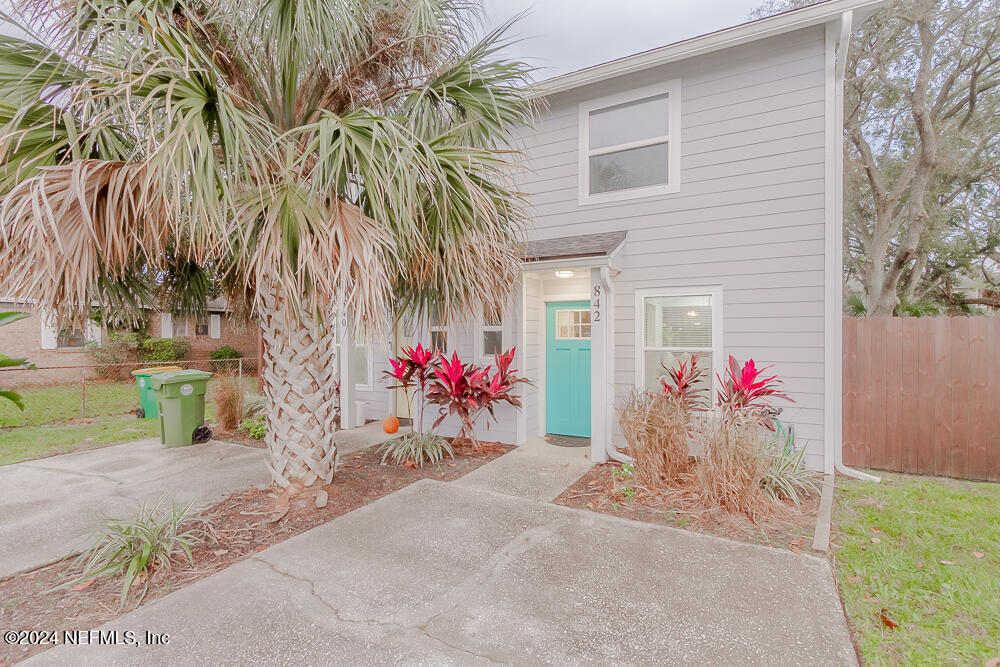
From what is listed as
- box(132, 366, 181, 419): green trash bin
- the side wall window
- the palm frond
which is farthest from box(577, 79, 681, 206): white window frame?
box(132, 366, 181, 419): green trash bin

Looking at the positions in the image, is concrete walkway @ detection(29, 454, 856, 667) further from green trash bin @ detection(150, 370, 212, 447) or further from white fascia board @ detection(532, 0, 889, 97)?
green trash bin @ detection(150, 370, 212, 447)

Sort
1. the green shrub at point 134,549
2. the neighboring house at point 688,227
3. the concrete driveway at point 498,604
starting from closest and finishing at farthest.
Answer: the concrete driveway at point 498,604
the green shrub at point 134,549
the neighboring house at point 688,227

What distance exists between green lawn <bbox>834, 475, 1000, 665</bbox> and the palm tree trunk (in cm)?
408

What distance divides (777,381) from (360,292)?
4.57m

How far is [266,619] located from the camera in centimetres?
255

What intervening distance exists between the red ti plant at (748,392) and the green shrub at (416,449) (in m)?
3.26

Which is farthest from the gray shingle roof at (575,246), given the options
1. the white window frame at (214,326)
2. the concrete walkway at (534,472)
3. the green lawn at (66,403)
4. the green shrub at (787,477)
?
the white window frame at (214,326)

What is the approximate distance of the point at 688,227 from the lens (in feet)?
18.6

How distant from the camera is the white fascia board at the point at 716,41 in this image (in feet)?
15.6

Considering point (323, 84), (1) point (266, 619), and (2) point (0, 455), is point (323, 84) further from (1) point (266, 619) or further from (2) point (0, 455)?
(2) point (0, 455)

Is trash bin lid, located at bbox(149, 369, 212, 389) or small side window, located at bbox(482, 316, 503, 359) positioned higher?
small side window, located at bbox(482, 316, 503, 359)

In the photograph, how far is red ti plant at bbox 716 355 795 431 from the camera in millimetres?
4469

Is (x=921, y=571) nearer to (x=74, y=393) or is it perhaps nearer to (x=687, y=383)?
(x=687, y=383)

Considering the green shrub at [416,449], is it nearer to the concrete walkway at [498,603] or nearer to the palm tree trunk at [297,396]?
the palm tree trunk at [297,396]
